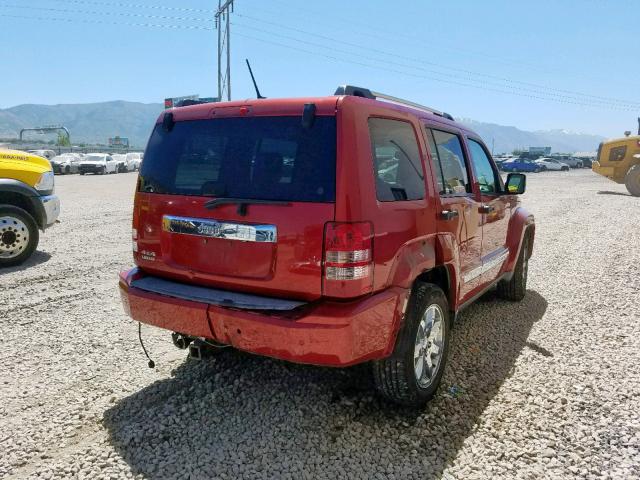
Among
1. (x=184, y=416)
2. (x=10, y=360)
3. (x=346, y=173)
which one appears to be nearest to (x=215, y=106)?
(x=346, y=173)

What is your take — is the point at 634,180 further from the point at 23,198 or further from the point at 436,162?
the point at 23,198

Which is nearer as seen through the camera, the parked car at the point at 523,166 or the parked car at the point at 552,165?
the parked car at the point at 523,166

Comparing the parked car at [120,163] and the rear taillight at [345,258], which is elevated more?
the rear taillight at [345,258]

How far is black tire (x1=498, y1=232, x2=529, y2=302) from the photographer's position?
209 inches

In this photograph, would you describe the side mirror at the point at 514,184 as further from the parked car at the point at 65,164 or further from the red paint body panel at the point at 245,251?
the parked car at the point at 65,164

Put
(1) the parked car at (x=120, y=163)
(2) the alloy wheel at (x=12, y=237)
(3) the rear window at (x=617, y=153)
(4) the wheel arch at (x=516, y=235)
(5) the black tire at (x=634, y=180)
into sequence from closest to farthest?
(4) the wheel arch at (x=516, y=235)
(2) the alloy wheel at (x=12, y=237)
(5) the black tire at (x=634, y=180)
(3) the rear window at (x=617, y=153)
(1) the parked car at (x=120, y=163)

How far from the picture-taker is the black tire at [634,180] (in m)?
19.2

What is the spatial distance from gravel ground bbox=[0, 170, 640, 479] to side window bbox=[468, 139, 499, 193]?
1.35 m

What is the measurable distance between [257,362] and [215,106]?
1951 mm

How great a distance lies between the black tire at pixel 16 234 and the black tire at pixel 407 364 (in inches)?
232

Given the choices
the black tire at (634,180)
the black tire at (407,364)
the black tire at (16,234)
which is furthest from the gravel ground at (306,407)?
the black tire at (634,180)

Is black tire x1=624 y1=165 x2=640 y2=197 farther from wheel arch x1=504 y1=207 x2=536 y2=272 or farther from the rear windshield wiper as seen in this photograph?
the rear windshield wiper

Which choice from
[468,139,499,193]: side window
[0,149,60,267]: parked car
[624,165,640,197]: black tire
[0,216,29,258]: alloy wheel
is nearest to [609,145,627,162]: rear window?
[624,165,640,197]: black tire

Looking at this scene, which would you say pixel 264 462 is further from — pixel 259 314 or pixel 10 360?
pixel 10 360
